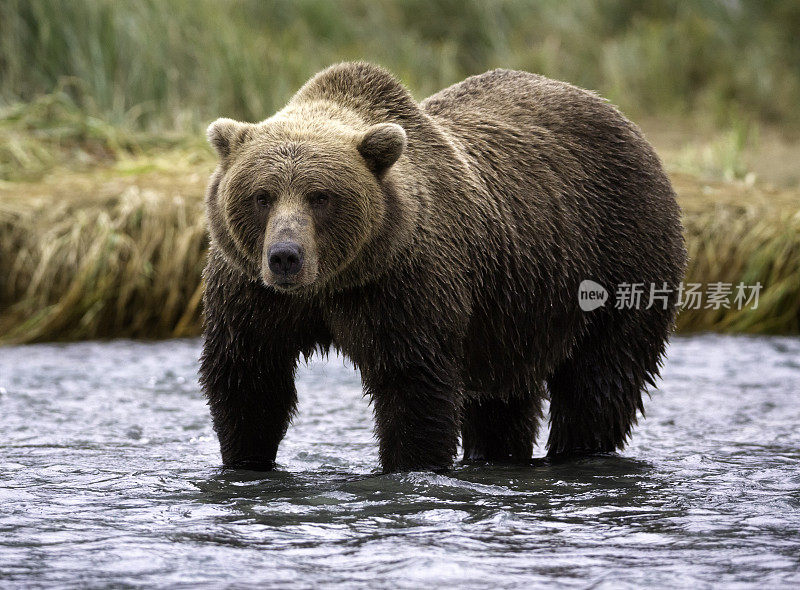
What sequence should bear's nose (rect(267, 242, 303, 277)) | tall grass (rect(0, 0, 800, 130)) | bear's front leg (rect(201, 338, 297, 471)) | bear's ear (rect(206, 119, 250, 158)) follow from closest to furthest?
bear's nose (rect(267, 242, 303, 277)) → bear's ear (rect(206, 119, 250, 158)) → bear's front leg (rect(201, 338, 297, 471)) → tall grass (rect(0, 0, 800, 130))

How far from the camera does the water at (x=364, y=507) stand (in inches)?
170

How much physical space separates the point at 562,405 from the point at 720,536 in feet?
7.00

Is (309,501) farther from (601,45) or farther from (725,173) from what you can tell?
(601,45)

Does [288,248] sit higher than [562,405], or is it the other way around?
[288,248]

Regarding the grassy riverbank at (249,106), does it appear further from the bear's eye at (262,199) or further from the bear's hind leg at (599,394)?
the bear's eye at (262,199)

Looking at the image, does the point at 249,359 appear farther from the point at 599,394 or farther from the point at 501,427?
the point at 599,394

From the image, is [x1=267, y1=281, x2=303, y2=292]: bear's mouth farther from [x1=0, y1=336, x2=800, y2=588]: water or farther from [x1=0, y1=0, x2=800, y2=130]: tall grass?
[x1=0, y1=0, x2=800, y2=130]: tall grass

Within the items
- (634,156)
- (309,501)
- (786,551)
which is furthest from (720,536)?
(634,156)

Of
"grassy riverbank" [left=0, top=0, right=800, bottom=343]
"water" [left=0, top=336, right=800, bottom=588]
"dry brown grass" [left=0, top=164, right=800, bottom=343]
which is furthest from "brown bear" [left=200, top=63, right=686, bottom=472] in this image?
"grassy riverbank" [left=0, top=0, right=800, bottom=343]

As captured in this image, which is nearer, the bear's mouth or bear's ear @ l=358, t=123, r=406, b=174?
the bear's mouth

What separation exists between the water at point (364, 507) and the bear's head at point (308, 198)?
975mm

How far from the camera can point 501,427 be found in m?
6.91

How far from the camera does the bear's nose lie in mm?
4953

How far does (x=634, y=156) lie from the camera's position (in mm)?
6902
